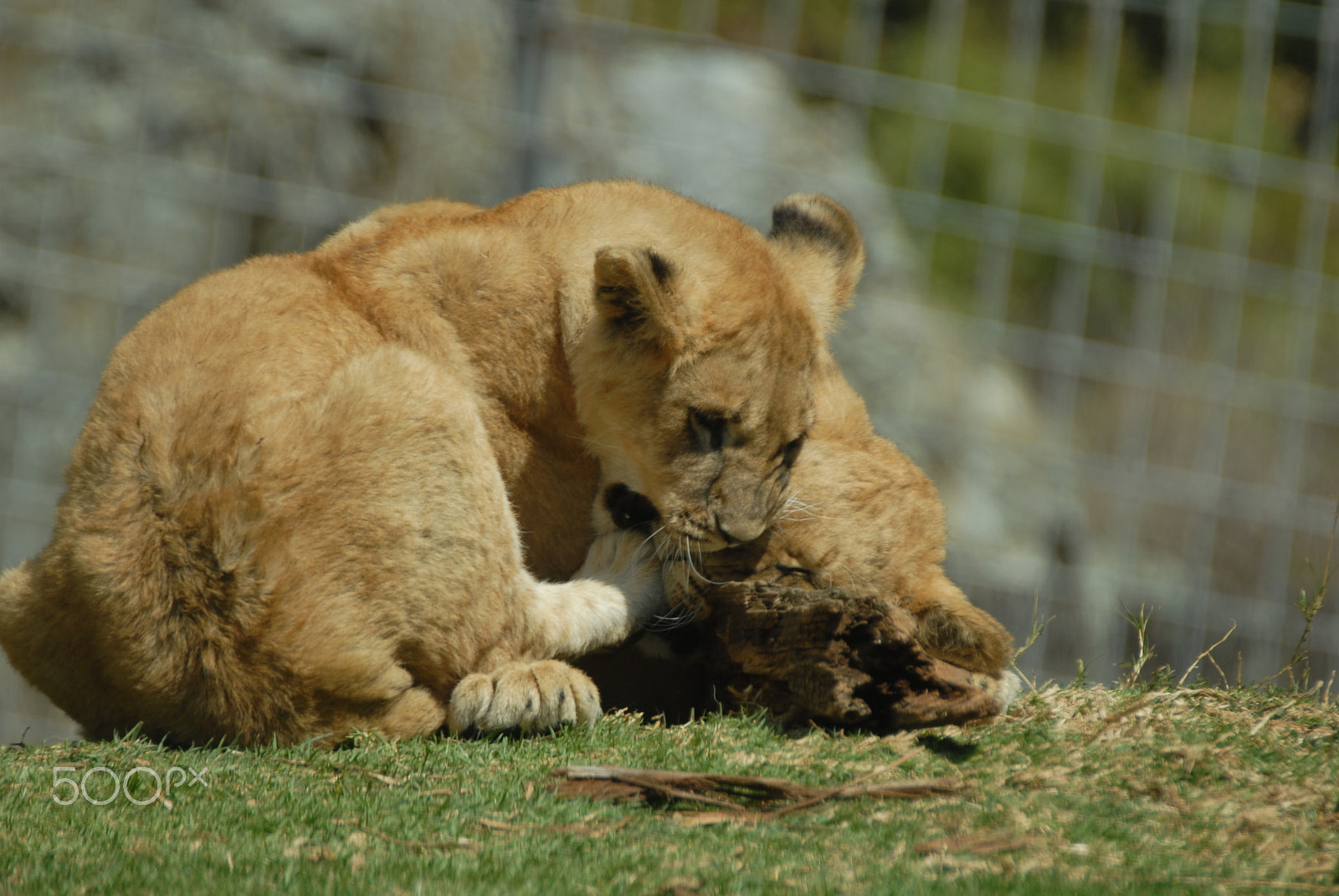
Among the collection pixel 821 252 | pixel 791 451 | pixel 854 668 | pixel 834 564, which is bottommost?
pixel 854 668

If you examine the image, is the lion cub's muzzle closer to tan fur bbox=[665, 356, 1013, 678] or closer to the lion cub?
the lion cub

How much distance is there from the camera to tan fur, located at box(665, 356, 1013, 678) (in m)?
4.46

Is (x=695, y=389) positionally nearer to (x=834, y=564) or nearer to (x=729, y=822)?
(x=834, y=564)

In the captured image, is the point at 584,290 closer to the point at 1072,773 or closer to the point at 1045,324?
the point at 1072,773

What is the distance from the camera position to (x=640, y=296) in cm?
445

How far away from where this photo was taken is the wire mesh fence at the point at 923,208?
8.76 m

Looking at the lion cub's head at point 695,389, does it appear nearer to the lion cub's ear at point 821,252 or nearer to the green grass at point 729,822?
the lion cub's ear at point 821,252

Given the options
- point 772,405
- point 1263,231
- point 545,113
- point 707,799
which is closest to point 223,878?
point 707,799

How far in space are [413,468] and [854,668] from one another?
1.65 meters

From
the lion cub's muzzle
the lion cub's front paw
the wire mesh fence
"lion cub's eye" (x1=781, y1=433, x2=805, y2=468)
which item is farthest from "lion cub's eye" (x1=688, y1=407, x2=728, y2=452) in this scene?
the wire mesh fence

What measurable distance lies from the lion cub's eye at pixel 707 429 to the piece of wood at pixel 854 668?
66 cm

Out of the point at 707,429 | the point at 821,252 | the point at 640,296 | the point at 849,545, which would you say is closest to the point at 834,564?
the point at 849,545

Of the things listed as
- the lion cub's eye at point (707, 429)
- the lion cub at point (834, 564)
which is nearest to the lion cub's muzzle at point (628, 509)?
the lion cub at point (834, 564)

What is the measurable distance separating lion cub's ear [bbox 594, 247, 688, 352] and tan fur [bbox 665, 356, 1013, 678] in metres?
0.76
